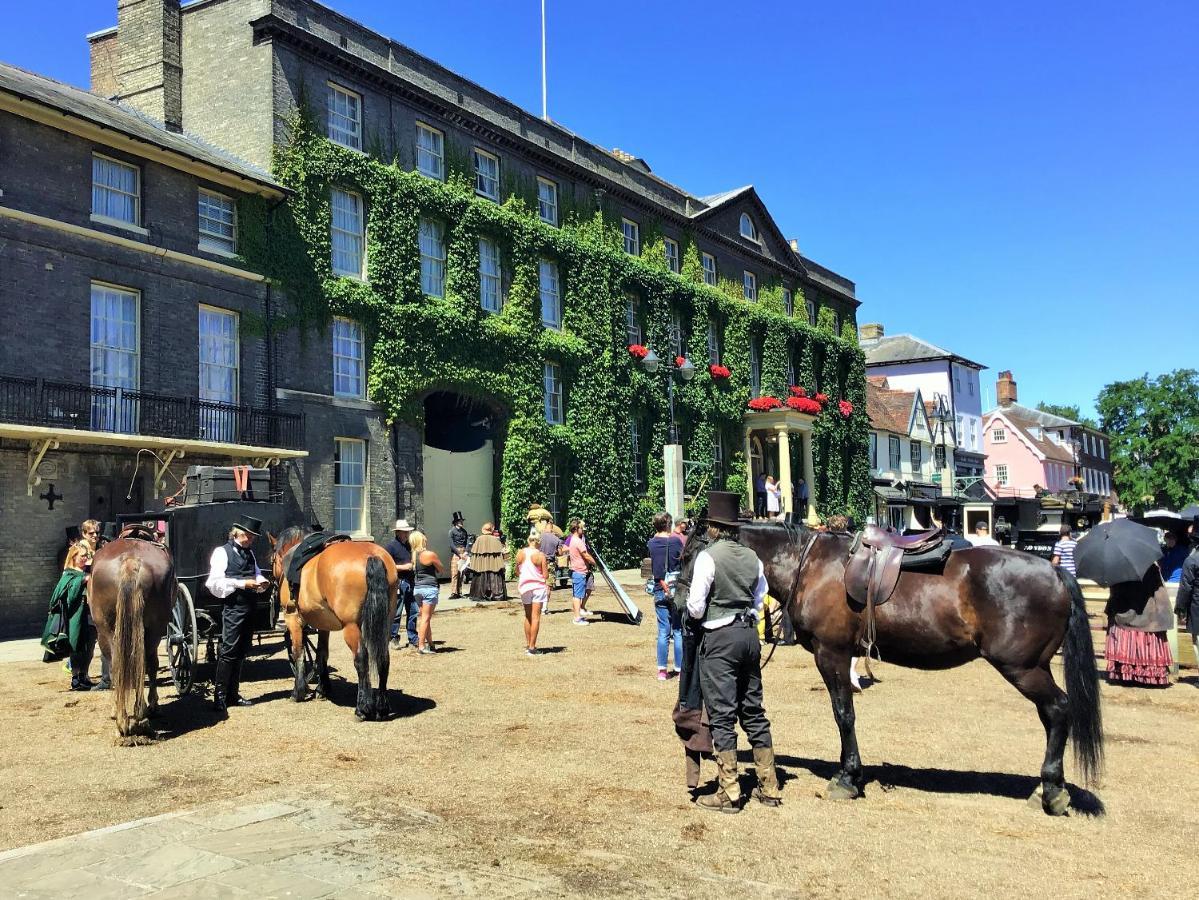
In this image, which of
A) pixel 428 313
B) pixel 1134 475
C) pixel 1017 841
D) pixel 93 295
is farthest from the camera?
pixel 1134 475

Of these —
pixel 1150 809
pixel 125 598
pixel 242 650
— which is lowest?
Result: pixel 1150 809

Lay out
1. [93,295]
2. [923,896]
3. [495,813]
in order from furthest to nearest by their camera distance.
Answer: [93,295]
[495,813]
[923,896]

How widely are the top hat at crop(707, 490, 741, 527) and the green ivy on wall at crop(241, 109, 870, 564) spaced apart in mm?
17993

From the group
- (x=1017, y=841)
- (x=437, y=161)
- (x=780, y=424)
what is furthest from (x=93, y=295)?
(x=780, y=424)

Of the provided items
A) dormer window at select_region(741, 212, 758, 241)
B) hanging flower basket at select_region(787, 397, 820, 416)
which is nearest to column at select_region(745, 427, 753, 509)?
hanging flower basket at select_region(787, 397, 820, 416)

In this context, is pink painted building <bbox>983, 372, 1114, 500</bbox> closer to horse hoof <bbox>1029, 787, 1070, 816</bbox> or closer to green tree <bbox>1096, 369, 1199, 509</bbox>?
green tree <bbox>1096, 369, 1199, 509</bbox>

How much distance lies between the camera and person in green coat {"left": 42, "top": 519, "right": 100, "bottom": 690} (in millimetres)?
11211

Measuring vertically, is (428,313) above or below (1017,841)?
above

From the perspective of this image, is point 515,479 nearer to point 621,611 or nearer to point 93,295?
point 621,611

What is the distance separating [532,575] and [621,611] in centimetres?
598

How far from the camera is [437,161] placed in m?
27.7

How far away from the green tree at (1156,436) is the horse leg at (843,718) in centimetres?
7918

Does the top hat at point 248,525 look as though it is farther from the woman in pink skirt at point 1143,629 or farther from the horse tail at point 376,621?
the woman in pink skirt at point 1143,629

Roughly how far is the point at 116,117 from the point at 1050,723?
70.0 ft
